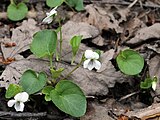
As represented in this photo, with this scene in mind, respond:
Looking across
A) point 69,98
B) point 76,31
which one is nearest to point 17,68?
point 69,98

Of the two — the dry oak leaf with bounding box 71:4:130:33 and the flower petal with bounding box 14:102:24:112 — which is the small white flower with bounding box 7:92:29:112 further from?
the dry oak leaf with bounding box 71:4:130:33

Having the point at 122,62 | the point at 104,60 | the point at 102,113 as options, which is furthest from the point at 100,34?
the point at 102,113

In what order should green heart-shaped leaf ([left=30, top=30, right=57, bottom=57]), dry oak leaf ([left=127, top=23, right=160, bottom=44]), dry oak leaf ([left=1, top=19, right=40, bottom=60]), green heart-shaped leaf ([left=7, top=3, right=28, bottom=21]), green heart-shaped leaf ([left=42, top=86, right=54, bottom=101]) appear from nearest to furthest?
1. green heart-shaped leaf ([left=42, top=86, right=54, bottom=101])
2. green heart-shaped leaf ([left=30, top=30, right=57, bottom=57])
3. dry oak leaf ([left=1, top=19, right=40, bottom=60])
4. dry oak leaf ([left=127, top=23, right=160, bottom=44])
5. green heart-shaped leaf ([left=7, top=3, right=28, bottom=21])

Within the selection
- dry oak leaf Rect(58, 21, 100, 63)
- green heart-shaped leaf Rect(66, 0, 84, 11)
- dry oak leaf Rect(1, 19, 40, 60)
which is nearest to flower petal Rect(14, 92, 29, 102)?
dry oak leaf Rect(1, 19, 40, 60)

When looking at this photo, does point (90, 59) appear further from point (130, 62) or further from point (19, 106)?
point (19, 106)

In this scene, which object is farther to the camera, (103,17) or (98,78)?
(103,17)

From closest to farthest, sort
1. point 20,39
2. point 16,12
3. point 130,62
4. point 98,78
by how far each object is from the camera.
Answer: point 130,62, point 98,78, point 20,39, point 16,12
